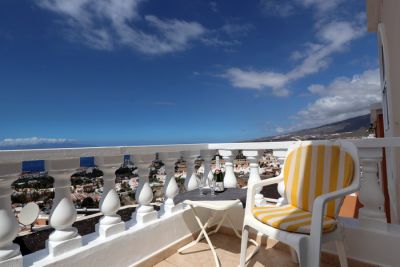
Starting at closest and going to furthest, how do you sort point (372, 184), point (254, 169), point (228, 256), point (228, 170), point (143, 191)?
1. point (372, 184)
2. point (143, 191)
3. point (228, 256)
4. point (254, 169)
5. point (228, 170)

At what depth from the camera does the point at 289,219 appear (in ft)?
5.06

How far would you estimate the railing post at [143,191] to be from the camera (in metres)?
2.08

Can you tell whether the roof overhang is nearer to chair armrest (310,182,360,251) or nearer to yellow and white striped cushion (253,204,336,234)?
yellow and white striped cushion (253,204,336,234)

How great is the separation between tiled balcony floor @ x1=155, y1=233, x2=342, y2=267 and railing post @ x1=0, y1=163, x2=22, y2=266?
1201 mm

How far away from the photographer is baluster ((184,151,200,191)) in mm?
2637

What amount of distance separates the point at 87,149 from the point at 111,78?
3664 cm

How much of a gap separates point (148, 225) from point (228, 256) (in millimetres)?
868

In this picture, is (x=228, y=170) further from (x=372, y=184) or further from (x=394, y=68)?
(x=394, y=68)

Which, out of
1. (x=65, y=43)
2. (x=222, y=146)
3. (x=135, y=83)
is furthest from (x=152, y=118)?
(x=222, y=146)

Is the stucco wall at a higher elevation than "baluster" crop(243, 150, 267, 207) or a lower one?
higher

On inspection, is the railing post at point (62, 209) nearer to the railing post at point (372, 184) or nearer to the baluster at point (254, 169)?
the baluster at point (254, 169)

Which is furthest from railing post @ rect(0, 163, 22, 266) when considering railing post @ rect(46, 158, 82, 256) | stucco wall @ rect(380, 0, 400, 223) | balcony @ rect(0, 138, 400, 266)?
stucco wall @ rect(380, 0, 400, 223)

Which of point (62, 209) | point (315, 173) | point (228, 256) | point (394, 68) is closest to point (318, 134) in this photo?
point (315, 173)

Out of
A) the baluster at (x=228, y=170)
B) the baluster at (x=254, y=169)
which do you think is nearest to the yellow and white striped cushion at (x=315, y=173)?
the baluster at (x=254, y=169)
